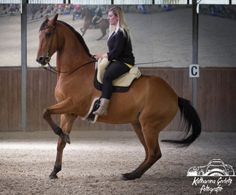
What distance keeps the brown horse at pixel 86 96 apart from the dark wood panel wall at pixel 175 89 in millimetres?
6068

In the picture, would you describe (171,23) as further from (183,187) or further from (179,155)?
(183,187)

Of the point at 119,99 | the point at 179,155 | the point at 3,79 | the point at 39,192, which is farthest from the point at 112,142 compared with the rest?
the point at 39,192

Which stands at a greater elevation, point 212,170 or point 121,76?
point 121,76

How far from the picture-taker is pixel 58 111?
6.57 metres

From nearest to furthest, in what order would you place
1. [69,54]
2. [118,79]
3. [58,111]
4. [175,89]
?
[58,111], [118,79], [69,54], [175,89]

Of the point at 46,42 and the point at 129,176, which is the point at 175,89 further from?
the point at 46,42

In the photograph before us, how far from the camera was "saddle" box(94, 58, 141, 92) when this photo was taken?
6758mm

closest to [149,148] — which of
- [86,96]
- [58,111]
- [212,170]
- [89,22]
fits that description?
[212,170]

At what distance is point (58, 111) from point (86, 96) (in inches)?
15.3

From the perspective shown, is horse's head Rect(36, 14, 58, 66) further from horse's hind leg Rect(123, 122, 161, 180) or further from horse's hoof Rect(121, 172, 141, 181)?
horse's hoof Rect(121, 172, 141, 181)

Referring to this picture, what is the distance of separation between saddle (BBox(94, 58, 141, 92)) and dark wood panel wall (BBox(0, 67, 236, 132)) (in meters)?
6.23

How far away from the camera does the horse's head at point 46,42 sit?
661cm

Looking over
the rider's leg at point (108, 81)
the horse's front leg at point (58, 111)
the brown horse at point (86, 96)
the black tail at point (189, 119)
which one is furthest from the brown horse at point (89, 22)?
the horse's front leg at point (58, 111)

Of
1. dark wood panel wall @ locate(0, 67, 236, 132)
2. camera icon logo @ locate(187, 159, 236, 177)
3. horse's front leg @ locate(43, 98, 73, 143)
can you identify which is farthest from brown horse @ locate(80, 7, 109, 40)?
horse's front leg @ locate(43, 98, 73, 143)
